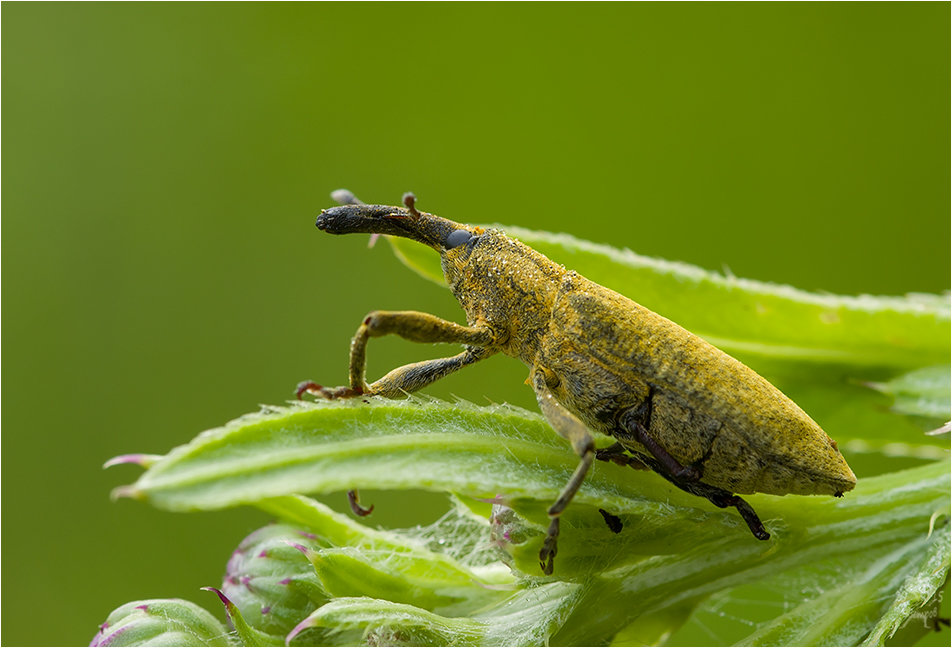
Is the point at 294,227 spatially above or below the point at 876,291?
above

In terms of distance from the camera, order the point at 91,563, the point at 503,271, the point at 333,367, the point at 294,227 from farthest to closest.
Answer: the point at 294,227 < the point at 333,367 < the point at 91,563 < the point at 503,271

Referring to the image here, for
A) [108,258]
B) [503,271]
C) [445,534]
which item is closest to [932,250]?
[503,271]

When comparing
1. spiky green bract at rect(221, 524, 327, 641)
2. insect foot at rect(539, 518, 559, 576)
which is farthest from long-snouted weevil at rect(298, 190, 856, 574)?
spiky green bract at rect(221, 524, 327, 641)

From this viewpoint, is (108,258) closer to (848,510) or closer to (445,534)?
(445,534)

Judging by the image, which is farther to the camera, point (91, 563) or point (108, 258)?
point (108, 258)

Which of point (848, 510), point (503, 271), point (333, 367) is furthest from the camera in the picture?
point (333, 367)

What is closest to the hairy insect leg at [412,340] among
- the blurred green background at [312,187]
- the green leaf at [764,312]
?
the green leaf at [764,312]

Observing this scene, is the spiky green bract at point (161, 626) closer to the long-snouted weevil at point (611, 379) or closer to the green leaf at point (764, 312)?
the long-snouted weevil at point (611, 379)
